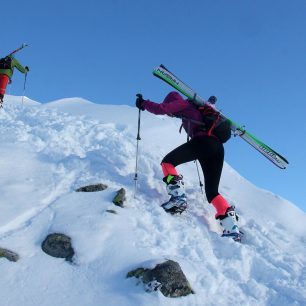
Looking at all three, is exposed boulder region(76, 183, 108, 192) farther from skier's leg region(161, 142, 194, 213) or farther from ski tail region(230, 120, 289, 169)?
ski tail region(230, 120, 289, 169)

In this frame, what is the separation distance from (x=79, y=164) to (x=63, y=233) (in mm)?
3570

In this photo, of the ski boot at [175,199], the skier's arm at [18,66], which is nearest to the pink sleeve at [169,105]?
the ski boot at [175,199]

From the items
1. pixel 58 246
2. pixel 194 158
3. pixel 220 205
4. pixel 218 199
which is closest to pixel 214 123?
pixel 194 158

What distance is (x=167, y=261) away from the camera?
6.02 m

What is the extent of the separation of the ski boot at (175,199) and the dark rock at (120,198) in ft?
2.73

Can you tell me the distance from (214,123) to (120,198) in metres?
2.40

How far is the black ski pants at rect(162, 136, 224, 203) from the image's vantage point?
844 cm

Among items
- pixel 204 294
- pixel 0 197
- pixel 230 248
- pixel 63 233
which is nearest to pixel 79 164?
pixel 0 197

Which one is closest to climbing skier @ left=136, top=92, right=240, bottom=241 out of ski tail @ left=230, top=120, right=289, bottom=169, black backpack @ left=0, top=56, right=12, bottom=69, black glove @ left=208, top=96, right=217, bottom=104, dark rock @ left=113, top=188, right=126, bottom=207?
black glove @ left=208, top=96, right=217, bottom=104

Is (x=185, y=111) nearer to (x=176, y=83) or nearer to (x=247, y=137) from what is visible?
(x=176, y=83)

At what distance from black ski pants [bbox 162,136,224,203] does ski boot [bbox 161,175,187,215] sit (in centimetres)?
42

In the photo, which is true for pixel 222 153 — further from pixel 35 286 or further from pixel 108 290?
pixel 35 286

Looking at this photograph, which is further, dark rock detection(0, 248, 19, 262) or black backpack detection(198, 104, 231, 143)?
black backpack detection(198, 104, 231, 143)

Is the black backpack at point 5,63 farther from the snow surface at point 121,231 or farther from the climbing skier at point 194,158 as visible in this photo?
the climbing skier at point 194,158
